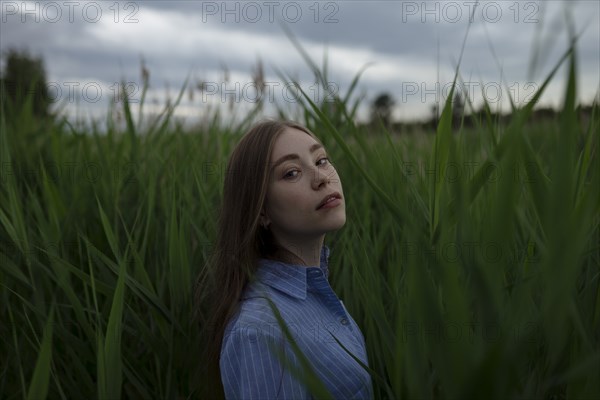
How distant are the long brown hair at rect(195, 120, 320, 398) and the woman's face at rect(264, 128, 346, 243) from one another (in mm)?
24

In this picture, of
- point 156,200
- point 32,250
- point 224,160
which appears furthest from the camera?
point 224,160

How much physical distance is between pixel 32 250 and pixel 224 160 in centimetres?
70

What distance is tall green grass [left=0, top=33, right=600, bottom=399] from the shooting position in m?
0.56

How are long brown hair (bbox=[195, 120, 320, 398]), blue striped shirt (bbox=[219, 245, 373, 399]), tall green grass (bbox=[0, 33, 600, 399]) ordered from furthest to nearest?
1. long brown hair (bbox=[195, 120, 320, 398])
2. blue striped shirt (bbox=[219, 245, 373, 399])
3. tall green grass (bbox=[0, 33, 600, 399])

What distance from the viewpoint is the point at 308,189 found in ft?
3.87

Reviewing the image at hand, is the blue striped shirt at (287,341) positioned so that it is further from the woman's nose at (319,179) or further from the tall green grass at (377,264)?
the woman's nose at (319,179)

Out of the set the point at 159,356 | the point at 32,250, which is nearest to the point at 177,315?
the point at 159,356

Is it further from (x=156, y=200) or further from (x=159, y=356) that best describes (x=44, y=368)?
(x=156, y=200)

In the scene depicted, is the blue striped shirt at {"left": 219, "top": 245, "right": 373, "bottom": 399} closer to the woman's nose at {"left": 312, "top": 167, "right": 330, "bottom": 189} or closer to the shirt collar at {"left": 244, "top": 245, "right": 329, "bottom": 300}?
the shirt collar at {"left": 244, "top": 245, "right": 329, "bottom": 300}

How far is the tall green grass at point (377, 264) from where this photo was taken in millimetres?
561

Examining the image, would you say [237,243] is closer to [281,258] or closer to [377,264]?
[281,258]

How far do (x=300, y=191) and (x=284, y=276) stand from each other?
0.18 metres

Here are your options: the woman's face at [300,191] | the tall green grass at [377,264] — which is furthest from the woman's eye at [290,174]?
the tall green grass at [377,264]

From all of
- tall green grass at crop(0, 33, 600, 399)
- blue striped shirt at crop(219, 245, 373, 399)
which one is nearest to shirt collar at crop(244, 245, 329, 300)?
blue striped shirt at crop(219, 245, 373, 399)
